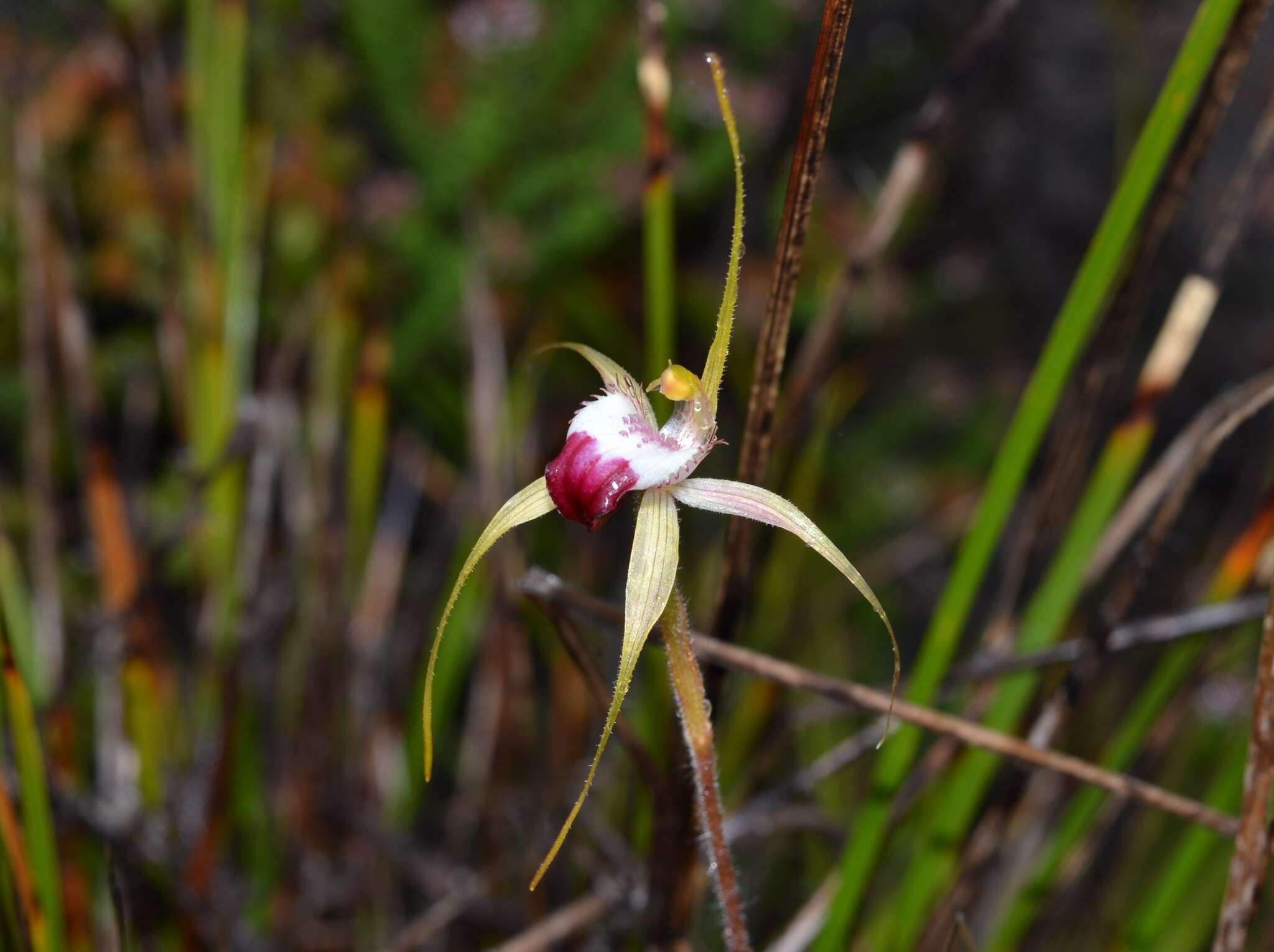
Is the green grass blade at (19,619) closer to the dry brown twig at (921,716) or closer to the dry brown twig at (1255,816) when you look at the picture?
the dry brown twig at (921,716)

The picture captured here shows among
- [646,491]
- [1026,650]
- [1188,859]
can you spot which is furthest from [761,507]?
[1188,859]

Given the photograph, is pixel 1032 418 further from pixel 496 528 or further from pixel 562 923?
pixel 562 923

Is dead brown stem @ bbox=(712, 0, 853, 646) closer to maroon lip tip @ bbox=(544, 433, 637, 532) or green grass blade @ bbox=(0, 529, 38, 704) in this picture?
maroon lip tip @ bbox=(544, 433, 637, 532)

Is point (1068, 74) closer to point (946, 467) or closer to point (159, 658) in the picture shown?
point (946, 467)

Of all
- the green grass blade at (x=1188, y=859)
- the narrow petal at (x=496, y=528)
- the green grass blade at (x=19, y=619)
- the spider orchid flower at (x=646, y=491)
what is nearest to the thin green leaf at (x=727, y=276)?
the spider orchid flower at (x=646, y=491)

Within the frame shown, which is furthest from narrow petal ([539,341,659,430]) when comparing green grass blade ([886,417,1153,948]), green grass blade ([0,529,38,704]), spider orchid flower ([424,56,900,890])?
green grass blade ([0,529,38,704])

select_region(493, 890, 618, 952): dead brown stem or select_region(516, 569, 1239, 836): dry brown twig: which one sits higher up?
select_region(516, 569, 1239, 836): dry brown twig

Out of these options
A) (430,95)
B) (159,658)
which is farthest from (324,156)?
(159,658)
